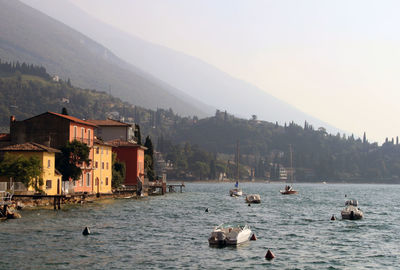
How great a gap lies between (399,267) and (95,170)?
218 feet

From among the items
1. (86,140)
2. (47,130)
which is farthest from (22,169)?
(86,140)

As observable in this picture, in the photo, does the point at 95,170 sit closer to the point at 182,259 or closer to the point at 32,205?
the point at 32,205

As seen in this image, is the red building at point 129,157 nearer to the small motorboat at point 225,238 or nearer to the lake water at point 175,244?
the lake water at point 175,244

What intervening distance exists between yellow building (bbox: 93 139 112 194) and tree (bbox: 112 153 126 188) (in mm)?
3193

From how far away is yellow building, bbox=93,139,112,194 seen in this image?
95875 millimetres

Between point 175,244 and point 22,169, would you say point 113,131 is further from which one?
point 175,244

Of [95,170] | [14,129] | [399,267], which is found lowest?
[399,267]

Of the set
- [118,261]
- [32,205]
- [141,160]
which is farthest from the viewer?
[141,160]

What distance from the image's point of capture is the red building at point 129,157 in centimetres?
11556

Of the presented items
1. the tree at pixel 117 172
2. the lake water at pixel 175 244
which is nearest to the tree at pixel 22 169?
the lake water at pixel 175 244

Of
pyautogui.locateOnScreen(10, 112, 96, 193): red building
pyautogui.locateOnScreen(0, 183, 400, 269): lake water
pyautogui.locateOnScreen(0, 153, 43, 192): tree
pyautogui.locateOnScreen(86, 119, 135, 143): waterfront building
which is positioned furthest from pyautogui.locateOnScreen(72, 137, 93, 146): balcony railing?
pyautogui.locateOnScreen(86, 119, 135, 143): waterfront building

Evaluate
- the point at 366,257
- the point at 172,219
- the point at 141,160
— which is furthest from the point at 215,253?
the point at 141,160

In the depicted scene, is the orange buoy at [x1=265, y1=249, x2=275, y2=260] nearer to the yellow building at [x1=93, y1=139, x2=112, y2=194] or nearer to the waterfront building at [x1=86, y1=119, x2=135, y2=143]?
the yellow building at [x1=93, y1=139, x2=112, y2=194]

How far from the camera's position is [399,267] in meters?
37.2
